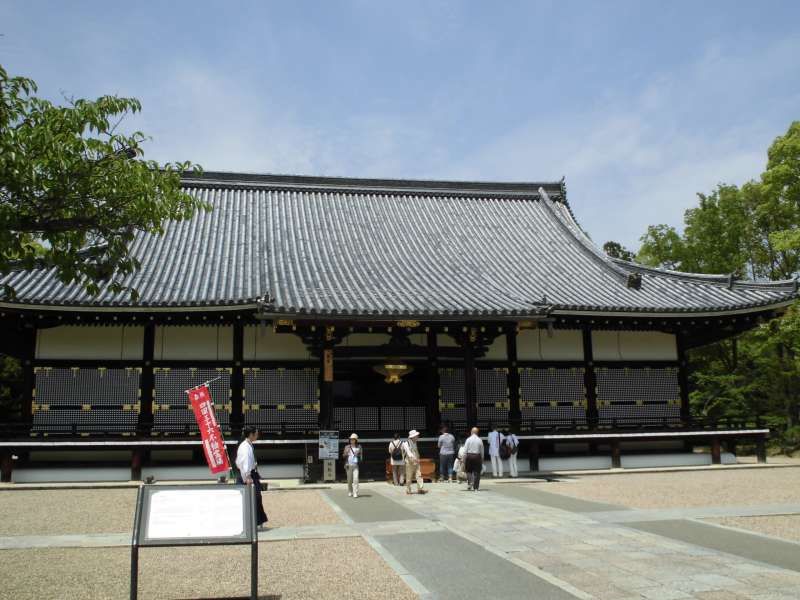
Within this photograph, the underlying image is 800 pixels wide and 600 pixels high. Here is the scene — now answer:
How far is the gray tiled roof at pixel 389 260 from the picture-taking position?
18281 mm

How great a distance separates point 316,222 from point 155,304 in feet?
29.6

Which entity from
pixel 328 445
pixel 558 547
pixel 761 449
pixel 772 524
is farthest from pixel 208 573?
pixel 761 449

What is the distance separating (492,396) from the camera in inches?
814

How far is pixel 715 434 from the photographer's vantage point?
20.8 meters

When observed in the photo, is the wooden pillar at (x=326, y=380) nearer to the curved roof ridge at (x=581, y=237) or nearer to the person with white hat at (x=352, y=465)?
the person with white hat at (x=352, y=465)

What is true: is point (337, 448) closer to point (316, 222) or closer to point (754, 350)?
point (316, 222)

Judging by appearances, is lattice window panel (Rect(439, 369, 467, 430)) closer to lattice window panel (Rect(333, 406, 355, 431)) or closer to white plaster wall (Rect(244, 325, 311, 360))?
lattice window panel (Rect(333, 406, 355, 431))

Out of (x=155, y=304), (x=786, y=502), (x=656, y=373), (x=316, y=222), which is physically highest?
(x=316, y=222)

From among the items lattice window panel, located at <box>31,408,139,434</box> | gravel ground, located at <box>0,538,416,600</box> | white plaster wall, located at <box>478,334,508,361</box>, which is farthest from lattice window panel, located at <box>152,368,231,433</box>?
gravel ground, located at <box>0,538,416,600</box>

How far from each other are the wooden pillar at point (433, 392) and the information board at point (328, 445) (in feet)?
11.9

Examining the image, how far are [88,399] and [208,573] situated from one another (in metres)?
12.4

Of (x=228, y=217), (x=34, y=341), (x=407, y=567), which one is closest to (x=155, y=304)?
(x=34, y=341)

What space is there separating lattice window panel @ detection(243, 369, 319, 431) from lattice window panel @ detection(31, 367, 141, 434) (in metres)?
3.10

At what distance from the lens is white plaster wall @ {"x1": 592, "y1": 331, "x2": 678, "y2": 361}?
21578 millimetres
